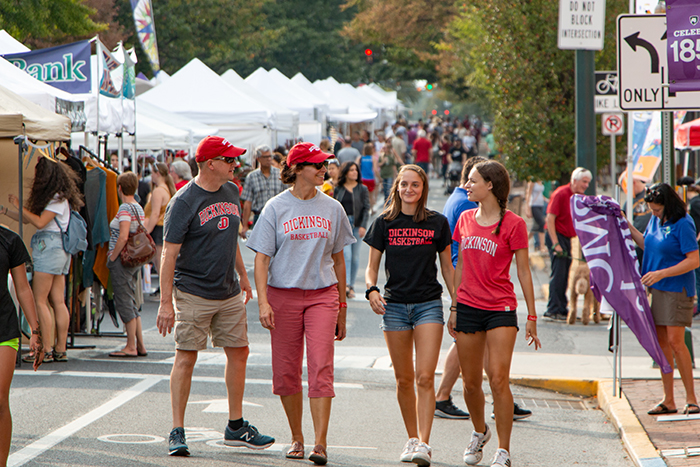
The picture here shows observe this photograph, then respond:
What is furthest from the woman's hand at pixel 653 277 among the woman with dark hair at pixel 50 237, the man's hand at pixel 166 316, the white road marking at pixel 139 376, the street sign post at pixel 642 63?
the woman with dark hair at pixel 50 237

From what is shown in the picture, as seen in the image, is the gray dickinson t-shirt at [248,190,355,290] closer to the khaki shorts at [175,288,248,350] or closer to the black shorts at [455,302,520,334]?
Answer: the khaki shorts at [175,288,248,350]

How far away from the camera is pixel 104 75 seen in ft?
38.2

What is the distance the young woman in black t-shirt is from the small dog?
26.8 ft

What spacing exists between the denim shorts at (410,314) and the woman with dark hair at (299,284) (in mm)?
330

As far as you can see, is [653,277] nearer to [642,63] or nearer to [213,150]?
[642,63]

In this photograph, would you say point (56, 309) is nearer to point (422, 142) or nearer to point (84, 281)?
point (84, 281)

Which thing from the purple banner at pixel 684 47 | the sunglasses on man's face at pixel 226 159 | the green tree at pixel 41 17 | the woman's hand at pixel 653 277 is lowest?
the woman's hand at pixel 653 277

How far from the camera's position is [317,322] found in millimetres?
5867

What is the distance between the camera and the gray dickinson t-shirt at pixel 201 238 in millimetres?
5969

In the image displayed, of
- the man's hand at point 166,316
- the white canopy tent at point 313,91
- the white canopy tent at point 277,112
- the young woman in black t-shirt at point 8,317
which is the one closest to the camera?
the young woman in black t-shirt at point 8,317

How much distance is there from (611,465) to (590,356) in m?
3.79

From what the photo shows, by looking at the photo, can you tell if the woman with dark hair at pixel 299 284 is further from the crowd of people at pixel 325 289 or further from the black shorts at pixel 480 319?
the black shorts at pixel 480 319

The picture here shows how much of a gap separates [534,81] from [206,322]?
11.9m

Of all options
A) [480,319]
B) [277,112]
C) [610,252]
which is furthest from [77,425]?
[277,112]
